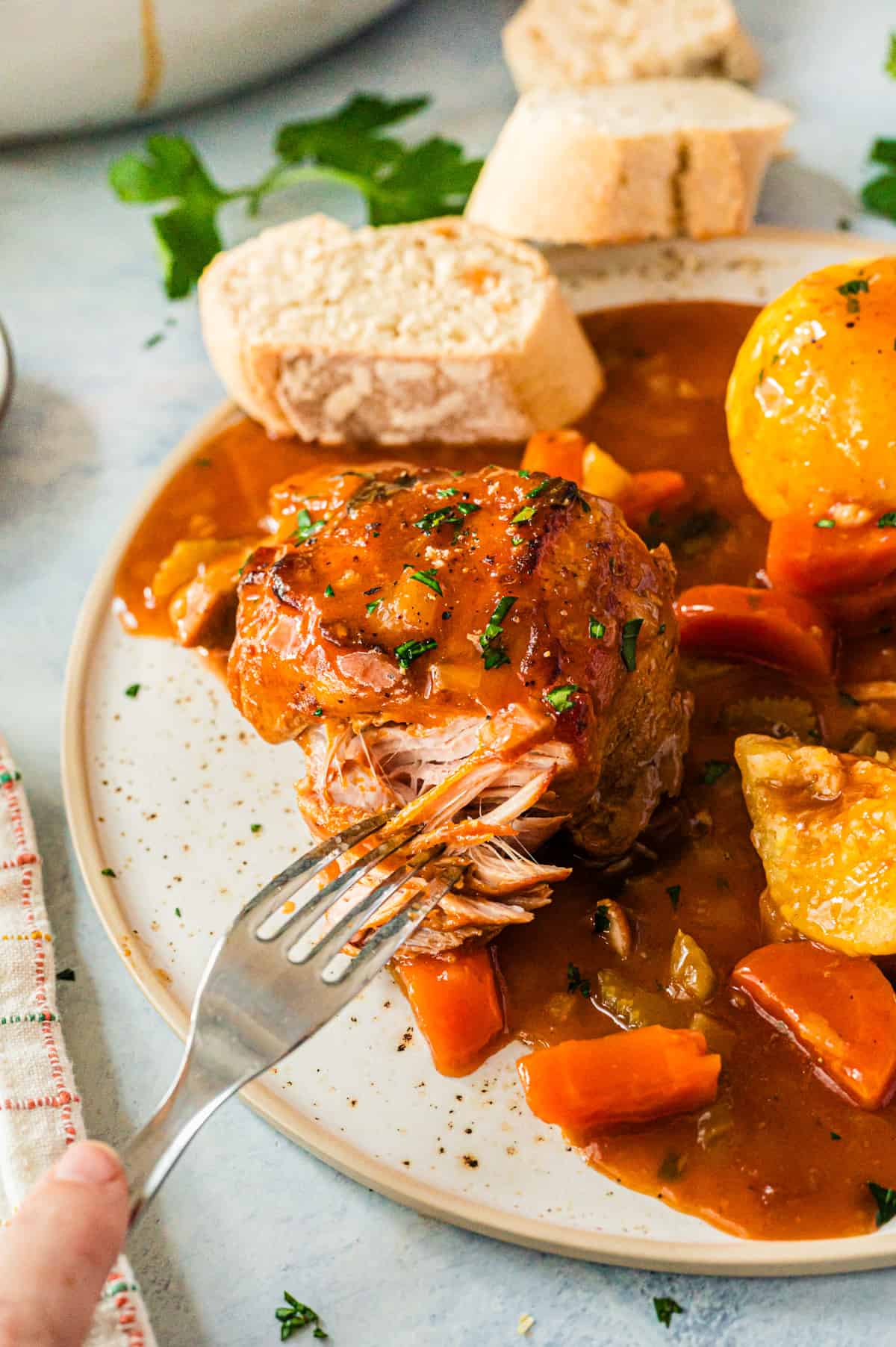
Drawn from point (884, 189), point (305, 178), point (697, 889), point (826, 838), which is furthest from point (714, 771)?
point (305, 178)

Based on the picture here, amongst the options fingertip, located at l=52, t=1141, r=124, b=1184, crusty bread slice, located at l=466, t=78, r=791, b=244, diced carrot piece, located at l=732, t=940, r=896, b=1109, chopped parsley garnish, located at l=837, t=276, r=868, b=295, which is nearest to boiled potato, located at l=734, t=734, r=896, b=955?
diced carrot piece, located at l=732, t=940, r=896, b=1109

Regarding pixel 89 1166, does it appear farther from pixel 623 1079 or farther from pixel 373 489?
pixel 373 489

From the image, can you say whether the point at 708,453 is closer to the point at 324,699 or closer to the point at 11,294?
the point at 324,699

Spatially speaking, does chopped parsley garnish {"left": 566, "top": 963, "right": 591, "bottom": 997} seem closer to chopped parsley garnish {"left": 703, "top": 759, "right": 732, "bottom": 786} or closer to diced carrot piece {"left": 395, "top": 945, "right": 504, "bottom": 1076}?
diced carrot piece {"left": 395, "top": 945, "right": 504, "bottom": 1076}

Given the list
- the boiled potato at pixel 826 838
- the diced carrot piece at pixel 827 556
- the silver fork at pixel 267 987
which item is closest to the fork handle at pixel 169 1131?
the silver fork at pixel 267 987

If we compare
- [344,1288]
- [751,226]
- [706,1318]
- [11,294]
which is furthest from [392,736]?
[11,294]

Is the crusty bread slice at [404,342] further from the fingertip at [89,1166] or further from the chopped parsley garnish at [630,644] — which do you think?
the fingertip at [89,1166]
